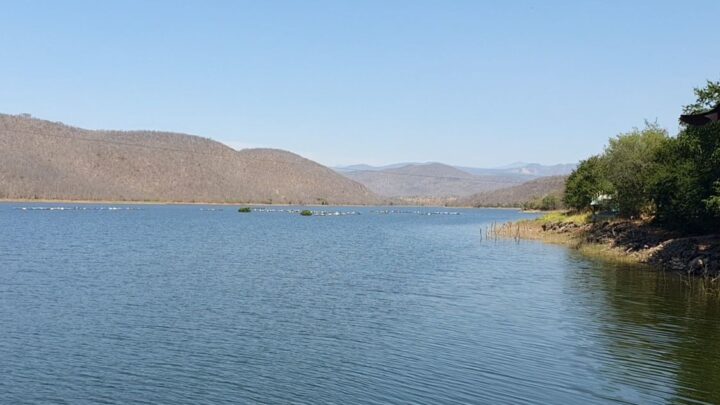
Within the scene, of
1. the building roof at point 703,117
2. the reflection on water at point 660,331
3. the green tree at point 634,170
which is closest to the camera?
the reflection on water at point 660,331

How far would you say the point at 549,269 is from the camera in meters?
46.7

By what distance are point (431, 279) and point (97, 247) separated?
110 feet

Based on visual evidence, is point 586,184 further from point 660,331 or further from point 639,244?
point 660,331

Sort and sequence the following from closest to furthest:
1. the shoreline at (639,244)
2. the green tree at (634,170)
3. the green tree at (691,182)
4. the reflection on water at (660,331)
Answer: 1. the reflection on water at (660,331)
2. the shoreline at (639,244)
3. the green tree at (691,182)
4. the green tree at (634,170)

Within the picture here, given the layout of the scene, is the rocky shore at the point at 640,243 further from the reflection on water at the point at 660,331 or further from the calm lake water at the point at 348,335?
the calm lake water at the point at 348,335

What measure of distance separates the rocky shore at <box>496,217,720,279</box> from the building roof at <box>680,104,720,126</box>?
8364 millimetres

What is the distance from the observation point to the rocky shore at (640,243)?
1695 inches

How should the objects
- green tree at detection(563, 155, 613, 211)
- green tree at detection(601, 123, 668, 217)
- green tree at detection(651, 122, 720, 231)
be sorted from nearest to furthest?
green tree at detection(651, 122, 720, 231) → green tree at detection(601, 123, 668, 217) → green tree at detection(563, 155, 613, 211)

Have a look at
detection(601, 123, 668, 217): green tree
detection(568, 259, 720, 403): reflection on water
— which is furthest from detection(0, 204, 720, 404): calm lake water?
detection(601, 123, 668, 217): green tree

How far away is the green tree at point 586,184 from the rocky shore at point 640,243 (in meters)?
5.66

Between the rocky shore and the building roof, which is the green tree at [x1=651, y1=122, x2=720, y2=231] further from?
the rocky shore

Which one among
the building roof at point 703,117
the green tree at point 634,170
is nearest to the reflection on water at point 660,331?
the building roof at point 703,117

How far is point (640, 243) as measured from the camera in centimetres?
5606

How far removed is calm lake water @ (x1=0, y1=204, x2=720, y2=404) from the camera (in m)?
17.7
